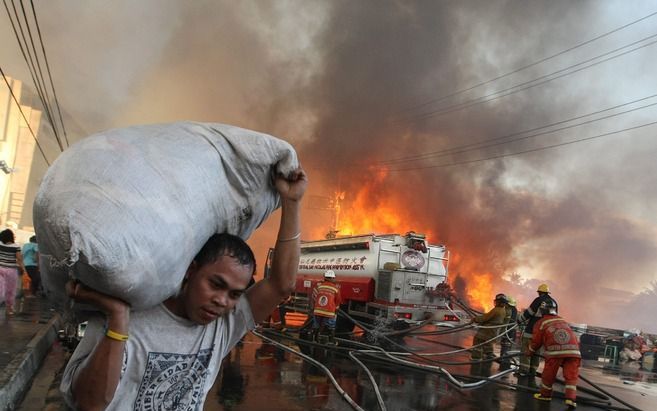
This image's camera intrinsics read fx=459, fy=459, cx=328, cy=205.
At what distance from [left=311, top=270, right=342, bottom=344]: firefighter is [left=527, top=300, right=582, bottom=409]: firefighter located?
351 centimetres

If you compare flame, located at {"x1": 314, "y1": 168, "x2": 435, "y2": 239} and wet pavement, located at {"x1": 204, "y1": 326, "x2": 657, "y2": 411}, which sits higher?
flame, located at {"x1": 314, "y1": 168, "x2": 435, "y2": 239}

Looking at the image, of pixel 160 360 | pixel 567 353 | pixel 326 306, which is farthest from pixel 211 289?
pixel 326 306

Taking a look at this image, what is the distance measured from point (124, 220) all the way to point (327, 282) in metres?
7.83

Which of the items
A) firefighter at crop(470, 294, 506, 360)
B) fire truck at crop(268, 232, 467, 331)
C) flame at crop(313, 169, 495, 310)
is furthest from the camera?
flame at crop(313, 169, 495, 310)

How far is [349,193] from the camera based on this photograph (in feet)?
80.9

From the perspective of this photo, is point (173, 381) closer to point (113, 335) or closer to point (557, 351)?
point (113, 335)

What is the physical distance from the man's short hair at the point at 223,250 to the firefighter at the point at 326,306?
7308 millimetres

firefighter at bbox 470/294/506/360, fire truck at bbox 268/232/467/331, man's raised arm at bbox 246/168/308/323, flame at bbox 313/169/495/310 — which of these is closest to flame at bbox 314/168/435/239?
flame at bbox 313/169/495/310

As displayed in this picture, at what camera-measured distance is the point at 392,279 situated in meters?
9.61

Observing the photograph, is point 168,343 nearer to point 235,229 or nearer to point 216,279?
point 216,279

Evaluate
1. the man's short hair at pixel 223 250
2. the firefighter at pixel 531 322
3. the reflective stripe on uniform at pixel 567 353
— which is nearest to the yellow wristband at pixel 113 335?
the man's short hair at pixel 223 250

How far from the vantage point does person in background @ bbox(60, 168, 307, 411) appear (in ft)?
3.56

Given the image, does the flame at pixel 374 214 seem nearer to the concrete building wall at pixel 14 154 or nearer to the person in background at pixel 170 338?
the concrete building wall at pixel 14 154

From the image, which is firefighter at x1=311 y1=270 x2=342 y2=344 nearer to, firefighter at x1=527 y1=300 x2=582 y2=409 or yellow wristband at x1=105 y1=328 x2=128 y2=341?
firefighter at x1=527 y1=300 x2=582 y2=409
